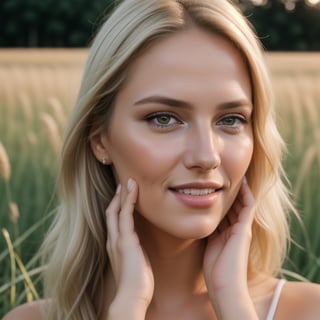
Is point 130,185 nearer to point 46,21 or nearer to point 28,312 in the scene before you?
point 28,312

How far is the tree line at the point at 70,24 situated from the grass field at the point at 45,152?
53.7 feet

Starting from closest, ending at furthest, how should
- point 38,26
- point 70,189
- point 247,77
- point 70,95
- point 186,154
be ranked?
point 186,154 → point 247,77 → point 70,189 → point 70,95 → point 38,26

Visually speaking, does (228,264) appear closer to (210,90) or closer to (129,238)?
(129,238)

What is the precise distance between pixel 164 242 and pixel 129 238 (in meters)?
0.09

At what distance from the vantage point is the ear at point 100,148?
179 cm

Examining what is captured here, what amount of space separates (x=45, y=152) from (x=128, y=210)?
3.84 ft

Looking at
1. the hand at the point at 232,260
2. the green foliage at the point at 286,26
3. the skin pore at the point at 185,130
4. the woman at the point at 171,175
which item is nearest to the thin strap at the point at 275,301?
the woman at the point at 171,175

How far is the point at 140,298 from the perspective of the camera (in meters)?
1.65

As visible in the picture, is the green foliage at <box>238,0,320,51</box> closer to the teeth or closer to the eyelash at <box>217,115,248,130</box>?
the eyelash at <box>217,115,248,130</box>

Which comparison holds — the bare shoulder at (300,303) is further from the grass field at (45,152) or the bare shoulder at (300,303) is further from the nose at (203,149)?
the grass field at (45,152)

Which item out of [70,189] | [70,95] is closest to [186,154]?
[70,189]

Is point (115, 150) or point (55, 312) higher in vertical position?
point (115, 150)

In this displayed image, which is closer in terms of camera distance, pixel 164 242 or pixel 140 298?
pixel 140 298

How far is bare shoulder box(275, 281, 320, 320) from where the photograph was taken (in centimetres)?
176
